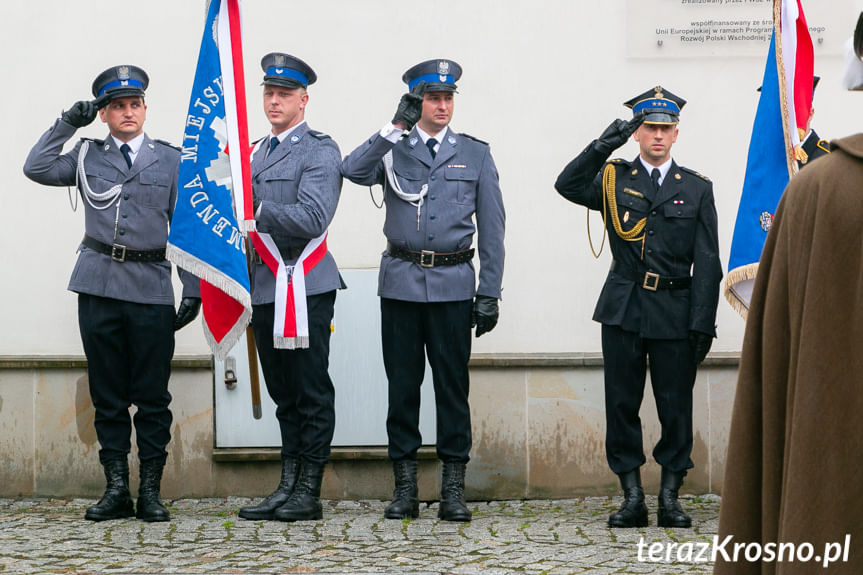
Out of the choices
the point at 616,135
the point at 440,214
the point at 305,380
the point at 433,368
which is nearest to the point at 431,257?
the point at 440,214

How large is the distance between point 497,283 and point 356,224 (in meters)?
1.35

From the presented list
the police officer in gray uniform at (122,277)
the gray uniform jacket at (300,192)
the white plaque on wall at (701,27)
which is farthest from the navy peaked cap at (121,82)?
the white plaque on wall at (701,27)

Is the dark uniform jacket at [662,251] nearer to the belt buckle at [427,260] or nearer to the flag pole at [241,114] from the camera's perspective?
the belt buckle at [427,260]

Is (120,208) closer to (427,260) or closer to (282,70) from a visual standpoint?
(282,70)

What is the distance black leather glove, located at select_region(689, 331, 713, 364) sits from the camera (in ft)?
20.2

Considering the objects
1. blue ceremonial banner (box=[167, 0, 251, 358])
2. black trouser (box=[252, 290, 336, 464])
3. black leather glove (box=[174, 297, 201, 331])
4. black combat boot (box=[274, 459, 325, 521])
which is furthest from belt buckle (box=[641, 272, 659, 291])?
black leather glove (box=[174, 297, 201, 331])

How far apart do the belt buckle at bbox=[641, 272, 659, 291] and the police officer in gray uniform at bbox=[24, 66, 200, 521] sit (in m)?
2.42

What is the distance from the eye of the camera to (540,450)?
24.0 ft

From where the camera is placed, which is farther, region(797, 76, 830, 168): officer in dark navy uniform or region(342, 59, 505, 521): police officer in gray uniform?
region(342, 59, 505, 521): police officer in gray uniform

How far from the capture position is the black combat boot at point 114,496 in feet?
20.8

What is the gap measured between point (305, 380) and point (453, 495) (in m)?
0.94

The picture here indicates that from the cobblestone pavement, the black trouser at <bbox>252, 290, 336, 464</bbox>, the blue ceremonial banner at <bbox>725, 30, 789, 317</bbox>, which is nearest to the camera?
the cobblestone pavement

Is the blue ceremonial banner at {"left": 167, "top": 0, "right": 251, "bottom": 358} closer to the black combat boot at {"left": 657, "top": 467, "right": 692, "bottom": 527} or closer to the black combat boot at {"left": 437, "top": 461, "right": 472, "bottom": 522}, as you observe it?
the black combat boot at {"left": 437, "top": 461, "right": 472, "bottom": 522}

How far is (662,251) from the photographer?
6.24 meters
